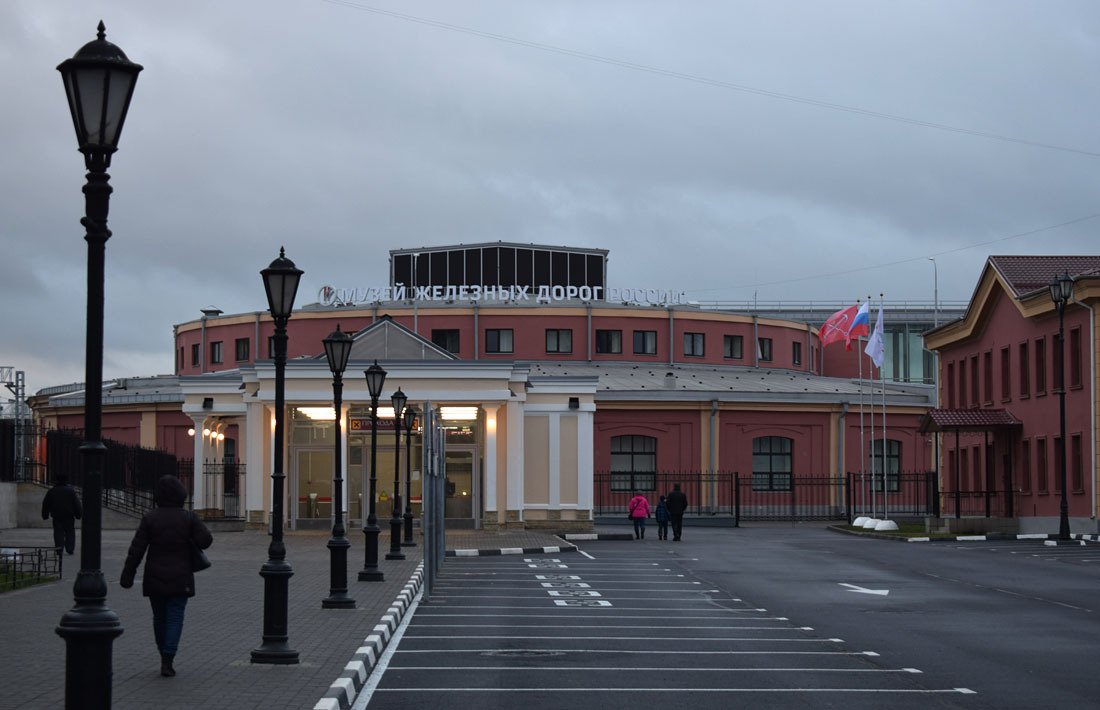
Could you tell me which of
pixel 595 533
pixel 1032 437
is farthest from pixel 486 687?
pixel 1032 437

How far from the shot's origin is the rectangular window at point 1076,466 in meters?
39.5

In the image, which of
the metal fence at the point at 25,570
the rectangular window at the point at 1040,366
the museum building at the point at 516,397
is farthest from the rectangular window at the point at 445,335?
the metal fence at the point at 25,570

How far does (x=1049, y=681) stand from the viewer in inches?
497

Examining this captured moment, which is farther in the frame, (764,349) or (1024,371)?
(764,349)

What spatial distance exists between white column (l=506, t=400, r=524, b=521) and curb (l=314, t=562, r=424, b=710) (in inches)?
805

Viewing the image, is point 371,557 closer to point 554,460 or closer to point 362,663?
point 362,663

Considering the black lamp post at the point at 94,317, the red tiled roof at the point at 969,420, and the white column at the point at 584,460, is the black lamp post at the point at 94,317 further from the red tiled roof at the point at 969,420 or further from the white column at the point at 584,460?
the red tiled roof at the point at 969,420

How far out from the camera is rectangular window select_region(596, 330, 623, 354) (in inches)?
2537

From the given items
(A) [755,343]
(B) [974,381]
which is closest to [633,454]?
(A) [755,343]

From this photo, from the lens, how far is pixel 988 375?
48750mm

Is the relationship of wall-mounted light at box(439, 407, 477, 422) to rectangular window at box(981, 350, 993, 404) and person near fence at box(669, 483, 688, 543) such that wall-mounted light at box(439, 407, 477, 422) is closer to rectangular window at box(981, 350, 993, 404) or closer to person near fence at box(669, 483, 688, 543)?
person near fence at box(669, 483, 688, 543)

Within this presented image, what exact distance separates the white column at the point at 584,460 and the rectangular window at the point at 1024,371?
14465mm

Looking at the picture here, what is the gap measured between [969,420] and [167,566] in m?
37.4

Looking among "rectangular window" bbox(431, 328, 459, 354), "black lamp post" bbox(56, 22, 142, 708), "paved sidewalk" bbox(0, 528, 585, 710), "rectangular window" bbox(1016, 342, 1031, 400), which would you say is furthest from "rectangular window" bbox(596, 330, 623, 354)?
"black lamp post" bbox(56, 22, 142, 708)
